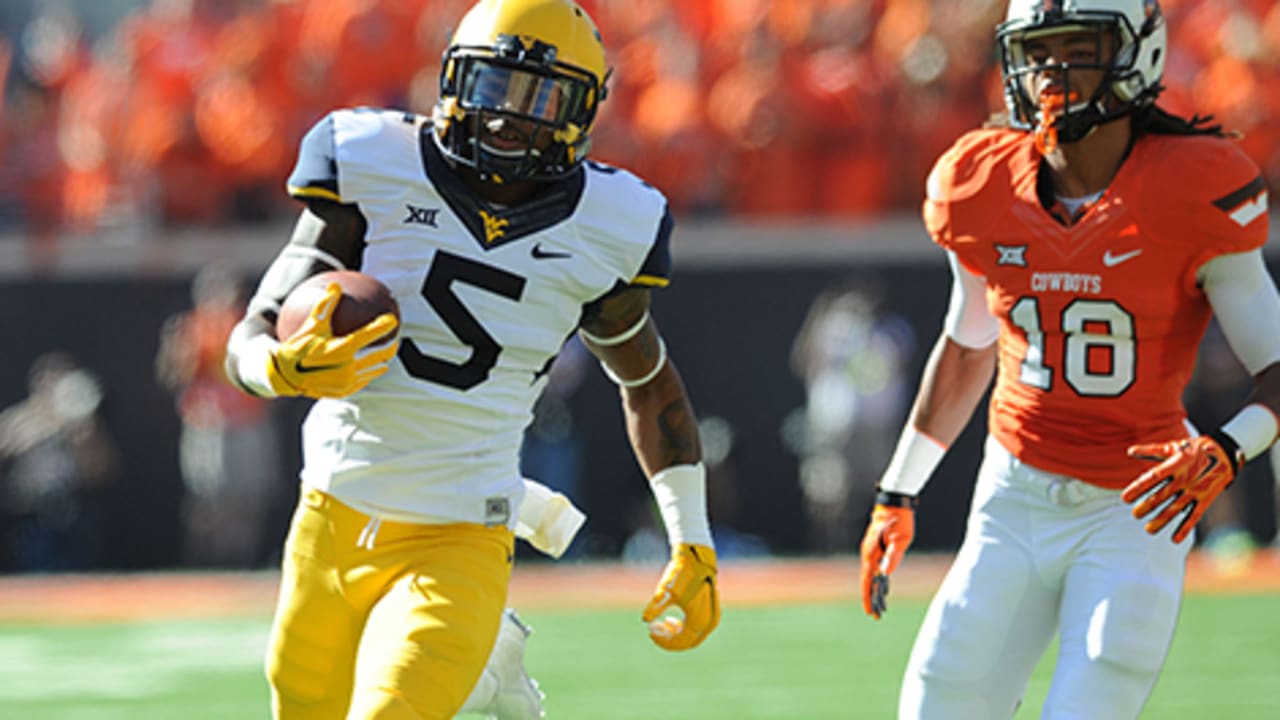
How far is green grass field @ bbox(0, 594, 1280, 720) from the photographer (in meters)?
6.29

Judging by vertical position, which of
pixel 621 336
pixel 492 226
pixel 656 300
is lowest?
pixel 656 300

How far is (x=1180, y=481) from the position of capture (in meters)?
3.36

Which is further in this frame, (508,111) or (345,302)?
(508,111)

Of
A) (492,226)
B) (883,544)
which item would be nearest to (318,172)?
(492,226)

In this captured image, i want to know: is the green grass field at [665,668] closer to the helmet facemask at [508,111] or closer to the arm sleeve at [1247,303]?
the arm sleeve at [1247,303]

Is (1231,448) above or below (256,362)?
above

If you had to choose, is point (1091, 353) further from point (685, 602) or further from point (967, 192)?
point (685, 602)

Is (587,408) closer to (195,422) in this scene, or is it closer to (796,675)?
(195,422)

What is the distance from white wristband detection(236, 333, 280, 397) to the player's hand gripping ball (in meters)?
0.02

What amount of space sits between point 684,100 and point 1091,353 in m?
8.10

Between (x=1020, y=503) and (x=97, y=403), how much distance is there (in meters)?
8.77

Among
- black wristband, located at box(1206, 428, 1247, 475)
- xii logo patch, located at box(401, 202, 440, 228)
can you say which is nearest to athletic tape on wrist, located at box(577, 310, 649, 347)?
xii logo patch, located at box(401, 202, 440, 228)

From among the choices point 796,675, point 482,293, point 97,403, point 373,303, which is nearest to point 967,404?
point 482,293

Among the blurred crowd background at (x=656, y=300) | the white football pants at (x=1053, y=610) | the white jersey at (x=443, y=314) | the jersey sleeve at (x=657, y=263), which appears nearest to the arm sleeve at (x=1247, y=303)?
the white football pants at (x=1053, y=610)
